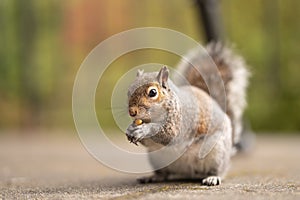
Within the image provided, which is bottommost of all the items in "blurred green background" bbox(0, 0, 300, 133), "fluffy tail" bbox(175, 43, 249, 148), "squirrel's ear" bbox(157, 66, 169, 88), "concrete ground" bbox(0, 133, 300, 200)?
"concrete ground" bbox(0, 133, 300, 200)

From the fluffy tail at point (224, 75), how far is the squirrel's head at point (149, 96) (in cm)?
42

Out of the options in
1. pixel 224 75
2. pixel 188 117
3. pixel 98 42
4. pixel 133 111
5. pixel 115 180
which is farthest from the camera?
pixel 98 42

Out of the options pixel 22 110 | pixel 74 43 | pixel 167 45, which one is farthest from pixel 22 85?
pixel 167 45

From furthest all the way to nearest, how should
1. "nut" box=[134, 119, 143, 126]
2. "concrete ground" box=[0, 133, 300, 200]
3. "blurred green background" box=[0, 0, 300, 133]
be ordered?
"blurred green background" box=[0, 0, 300, 133]
"nut" box=[134, 119, 143, 126]
"concrete ground" box=[0, 133, 300, 200]

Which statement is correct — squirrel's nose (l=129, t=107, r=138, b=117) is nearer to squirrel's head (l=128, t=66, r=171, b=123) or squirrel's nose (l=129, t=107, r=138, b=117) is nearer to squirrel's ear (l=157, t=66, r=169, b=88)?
squirrel's head (l=128, t=66, r=171, b=123)

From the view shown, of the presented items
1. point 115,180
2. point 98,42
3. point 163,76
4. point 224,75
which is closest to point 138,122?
point 163,76

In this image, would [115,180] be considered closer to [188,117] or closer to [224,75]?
[188,117]

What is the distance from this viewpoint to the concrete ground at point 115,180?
151 centimetres

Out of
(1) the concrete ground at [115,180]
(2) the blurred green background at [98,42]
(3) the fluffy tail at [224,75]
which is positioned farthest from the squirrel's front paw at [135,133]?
(2) the blurred green background at [98,42]

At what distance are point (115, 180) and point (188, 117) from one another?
0.39 meters

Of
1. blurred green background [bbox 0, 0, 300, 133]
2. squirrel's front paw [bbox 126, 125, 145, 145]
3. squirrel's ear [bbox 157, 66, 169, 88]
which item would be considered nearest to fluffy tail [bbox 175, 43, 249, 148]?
squirrel's ear [bbox 157, 66, 169, 88]

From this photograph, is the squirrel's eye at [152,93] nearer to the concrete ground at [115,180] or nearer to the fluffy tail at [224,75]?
the concrete ground at [115,180]

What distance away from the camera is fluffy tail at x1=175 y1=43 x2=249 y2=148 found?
2.10m

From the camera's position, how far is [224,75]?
7.33 ft
